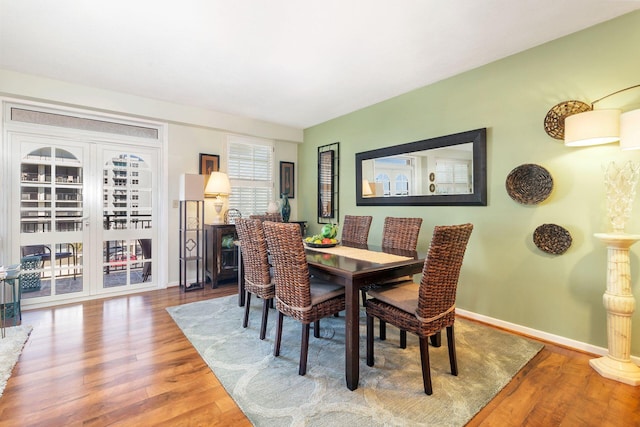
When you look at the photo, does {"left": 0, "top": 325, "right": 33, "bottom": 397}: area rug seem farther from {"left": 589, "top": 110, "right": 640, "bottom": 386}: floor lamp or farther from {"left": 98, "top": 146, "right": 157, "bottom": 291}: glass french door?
{"left": 589, "top": 110, "right": 640, "bottom": 386}: floor lamp

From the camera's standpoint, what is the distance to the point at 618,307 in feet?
6.59

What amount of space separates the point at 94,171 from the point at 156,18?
7.87 ft

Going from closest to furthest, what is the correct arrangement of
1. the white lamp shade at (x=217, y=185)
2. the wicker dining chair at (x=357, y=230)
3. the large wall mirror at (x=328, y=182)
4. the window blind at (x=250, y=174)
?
the wicker dining chair at (x=357, y=230) < the white lamp shade at (x=217, y=185) < the large wall mirror at (x=328, y=182) < the window blind at (x=250, y=174)

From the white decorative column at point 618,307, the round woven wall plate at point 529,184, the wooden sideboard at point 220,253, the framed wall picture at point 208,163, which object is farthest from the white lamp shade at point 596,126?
the framed wall picture at point 208,163

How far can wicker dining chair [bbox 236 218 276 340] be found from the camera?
2516mm

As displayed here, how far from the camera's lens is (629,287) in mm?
2010

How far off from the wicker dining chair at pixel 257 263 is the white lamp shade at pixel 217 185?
5.71 feet

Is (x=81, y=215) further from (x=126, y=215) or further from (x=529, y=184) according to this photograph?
(x=529, y=184)

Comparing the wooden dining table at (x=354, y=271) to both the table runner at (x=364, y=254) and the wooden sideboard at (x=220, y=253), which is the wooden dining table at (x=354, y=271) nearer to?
the table runner at (x=364, y=254)

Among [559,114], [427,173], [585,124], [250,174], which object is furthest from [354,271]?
[250,174]

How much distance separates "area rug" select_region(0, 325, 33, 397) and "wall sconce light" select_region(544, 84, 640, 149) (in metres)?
4.17

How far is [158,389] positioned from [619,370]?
9.94ft

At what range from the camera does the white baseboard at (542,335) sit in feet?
7.59

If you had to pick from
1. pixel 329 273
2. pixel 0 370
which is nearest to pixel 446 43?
pixel 329 273
